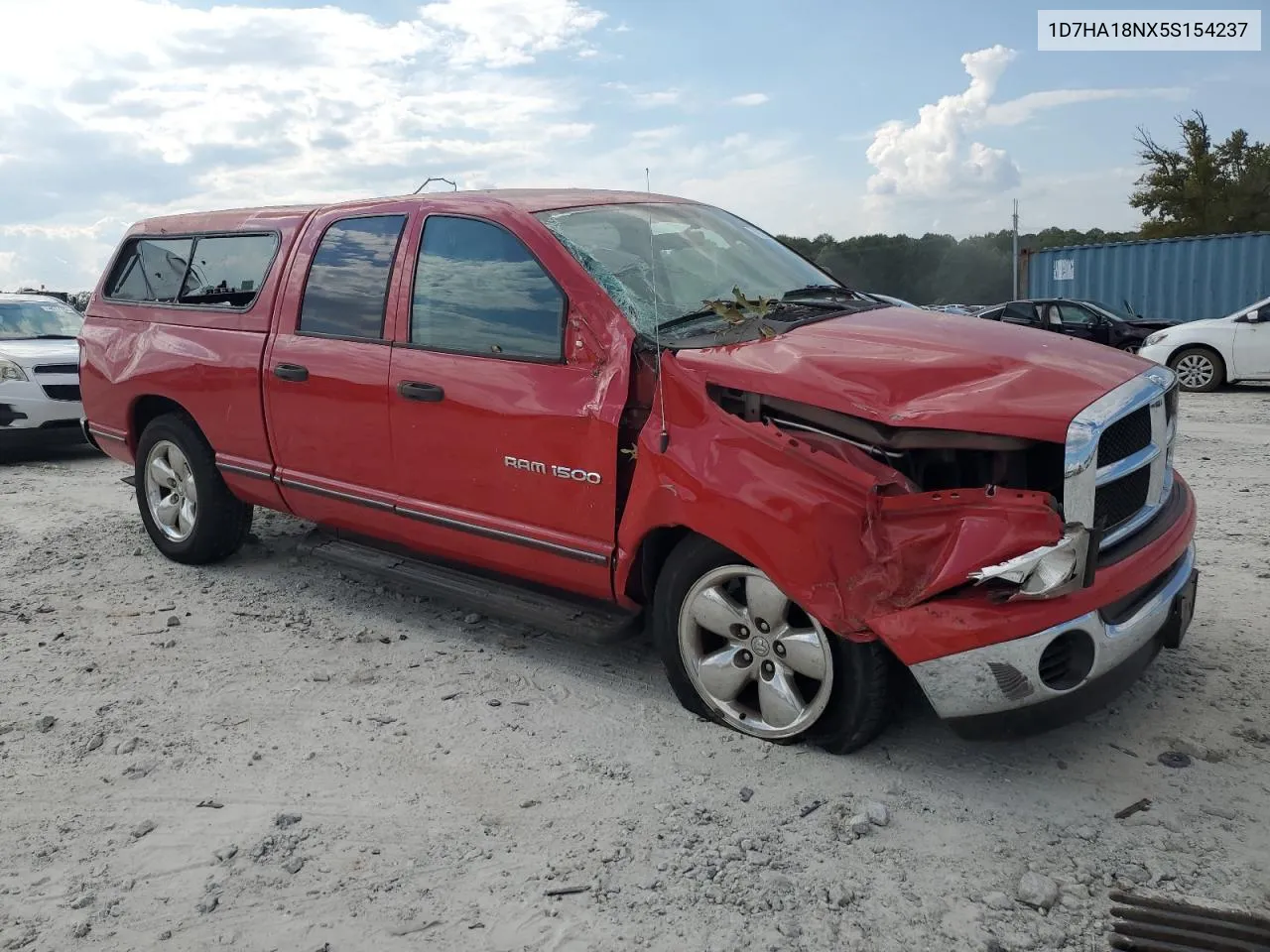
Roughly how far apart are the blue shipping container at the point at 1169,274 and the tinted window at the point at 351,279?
66.0 feet

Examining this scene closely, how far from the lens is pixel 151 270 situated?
5.79 meters

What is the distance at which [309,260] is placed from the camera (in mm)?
4750

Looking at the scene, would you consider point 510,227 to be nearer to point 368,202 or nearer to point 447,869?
point 368,202

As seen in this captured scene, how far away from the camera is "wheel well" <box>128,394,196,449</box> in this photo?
563cm

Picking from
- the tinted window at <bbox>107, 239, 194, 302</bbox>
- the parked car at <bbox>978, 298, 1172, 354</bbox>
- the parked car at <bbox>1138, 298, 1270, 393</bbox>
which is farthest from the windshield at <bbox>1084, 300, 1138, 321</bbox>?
the tinted window at <bbox>107, 239, 194, 302</bbox>

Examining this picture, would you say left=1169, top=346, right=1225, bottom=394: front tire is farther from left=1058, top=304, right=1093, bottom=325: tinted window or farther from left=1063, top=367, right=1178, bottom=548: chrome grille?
left=1063, top=367, right=1178, bottom=548: chrome grille

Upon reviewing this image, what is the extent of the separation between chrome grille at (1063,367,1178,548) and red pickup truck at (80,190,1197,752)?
0.4 inches

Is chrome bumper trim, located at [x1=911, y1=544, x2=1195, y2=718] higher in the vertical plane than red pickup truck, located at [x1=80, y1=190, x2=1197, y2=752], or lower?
lower

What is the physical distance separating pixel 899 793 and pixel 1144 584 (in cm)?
95

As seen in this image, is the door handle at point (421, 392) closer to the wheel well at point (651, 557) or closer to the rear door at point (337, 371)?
the rear door at point (337, 371)

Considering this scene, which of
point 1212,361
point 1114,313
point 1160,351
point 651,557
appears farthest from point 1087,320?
point 651,557

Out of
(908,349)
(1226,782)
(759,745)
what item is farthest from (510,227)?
(1226,782)

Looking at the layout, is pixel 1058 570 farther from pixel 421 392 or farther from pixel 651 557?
pixel 421 392

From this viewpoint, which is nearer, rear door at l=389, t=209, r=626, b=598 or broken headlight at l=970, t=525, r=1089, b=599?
broken headlight at l=970, t=525, r=1089, b=599
